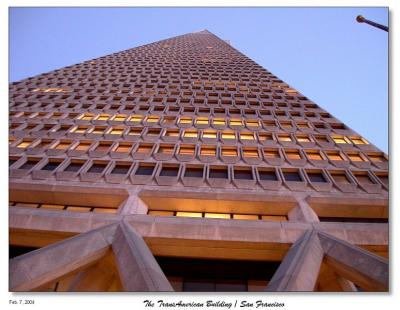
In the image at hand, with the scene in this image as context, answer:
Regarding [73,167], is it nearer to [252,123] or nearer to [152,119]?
[152,119]

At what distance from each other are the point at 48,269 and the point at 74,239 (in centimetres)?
124

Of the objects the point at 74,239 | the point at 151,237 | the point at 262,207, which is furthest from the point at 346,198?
the point at 74,239

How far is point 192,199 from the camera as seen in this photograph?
13.4m

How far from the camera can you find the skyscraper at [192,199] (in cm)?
935

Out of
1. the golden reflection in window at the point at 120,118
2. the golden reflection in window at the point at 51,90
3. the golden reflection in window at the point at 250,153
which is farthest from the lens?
the golden reflection in window at the point at 51,90

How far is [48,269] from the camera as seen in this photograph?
856 centimetres

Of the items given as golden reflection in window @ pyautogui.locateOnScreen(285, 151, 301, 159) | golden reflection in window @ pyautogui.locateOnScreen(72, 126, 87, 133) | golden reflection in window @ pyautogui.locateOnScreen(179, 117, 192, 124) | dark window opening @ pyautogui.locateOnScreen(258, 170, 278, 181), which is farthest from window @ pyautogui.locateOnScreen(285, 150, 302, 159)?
golden reflection in window @ pyautogui.locateOnScreen(72, 126, 87, 133)

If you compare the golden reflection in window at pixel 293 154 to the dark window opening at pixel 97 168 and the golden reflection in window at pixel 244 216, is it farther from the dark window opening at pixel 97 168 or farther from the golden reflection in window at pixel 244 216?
the dark window opening at pixel 97 168

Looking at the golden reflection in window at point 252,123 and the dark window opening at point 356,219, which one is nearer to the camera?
the dark window opening at point 356,219

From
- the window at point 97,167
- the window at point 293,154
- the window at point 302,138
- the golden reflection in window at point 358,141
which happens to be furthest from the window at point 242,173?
the golden reflection in window at point 358,141

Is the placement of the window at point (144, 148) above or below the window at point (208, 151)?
below

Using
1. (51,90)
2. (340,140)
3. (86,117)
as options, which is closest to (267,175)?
(340,140)

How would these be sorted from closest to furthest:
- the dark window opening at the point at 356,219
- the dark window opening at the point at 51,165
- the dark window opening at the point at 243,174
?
the dark window opening at the point at 356,219
the dark window opening at the point at 243,174
the dark window opening at the point at 51,165
